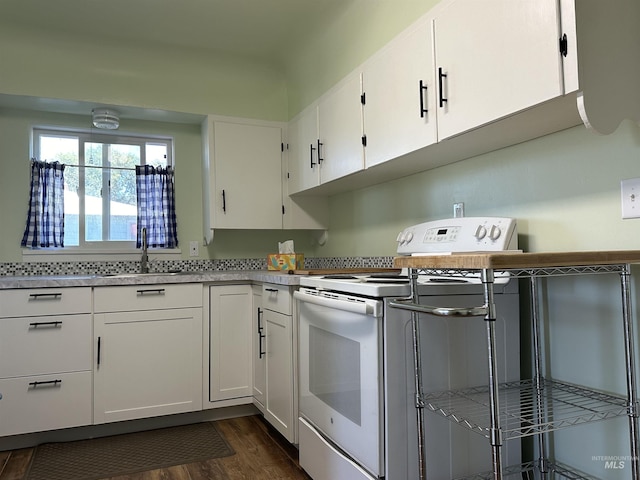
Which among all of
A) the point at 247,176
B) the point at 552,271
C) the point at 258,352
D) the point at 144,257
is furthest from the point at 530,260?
the point at 144,257

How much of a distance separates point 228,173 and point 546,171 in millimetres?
2095

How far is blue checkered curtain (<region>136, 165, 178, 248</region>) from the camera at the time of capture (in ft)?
10.8

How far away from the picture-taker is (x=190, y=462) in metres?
2.25

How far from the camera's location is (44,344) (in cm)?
244

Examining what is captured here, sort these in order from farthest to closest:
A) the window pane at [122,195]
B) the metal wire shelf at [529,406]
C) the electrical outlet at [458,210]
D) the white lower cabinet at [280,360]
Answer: the window pane at [122,195], the white lower cabinet at [280,360], the electrical outlet at [458,210], the metal wire shelf at [529,406]

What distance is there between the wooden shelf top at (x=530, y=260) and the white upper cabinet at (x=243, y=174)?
6.88 ft

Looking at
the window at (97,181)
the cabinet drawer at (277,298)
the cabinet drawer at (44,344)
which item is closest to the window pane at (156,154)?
the window at (97,181)

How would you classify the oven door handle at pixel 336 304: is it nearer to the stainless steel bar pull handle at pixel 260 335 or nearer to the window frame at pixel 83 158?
the stainless steel bar pull handle at pixel 260 335

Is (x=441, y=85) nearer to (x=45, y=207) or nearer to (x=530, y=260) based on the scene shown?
(x=530, y=260)

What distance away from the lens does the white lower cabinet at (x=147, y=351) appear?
2.55 m

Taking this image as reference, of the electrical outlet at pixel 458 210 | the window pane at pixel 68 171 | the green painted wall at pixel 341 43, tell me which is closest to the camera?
the electrical outlet at pixel 458 210

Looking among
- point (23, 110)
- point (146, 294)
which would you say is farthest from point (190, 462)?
point (23, 110)

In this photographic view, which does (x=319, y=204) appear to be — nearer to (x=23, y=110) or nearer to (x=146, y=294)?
(x=146, y=294)

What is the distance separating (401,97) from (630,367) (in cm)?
126
